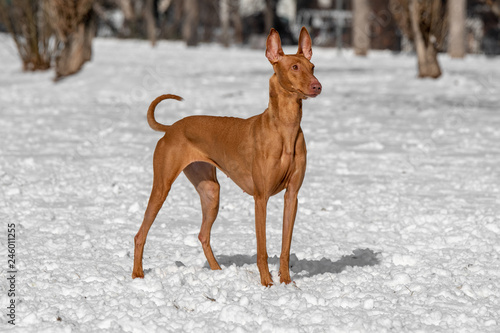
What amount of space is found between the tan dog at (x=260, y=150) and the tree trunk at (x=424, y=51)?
14.0m

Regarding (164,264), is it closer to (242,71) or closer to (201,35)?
(242,71)

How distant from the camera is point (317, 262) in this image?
5723 mm

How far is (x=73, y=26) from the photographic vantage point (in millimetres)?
18266

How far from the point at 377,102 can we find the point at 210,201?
37.1 ft

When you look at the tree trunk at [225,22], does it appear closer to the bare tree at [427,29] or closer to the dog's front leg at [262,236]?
the bare tree at [427,29]

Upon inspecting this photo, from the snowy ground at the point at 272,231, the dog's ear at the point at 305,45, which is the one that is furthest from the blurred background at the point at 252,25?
the dog's ear at the point at 305,45

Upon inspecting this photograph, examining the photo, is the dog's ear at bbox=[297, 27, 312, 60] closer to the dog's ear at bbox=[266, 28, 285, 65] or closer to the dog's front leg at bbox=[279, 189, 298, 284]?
the dog's ear at bbox=[266, 28, 285, 65]

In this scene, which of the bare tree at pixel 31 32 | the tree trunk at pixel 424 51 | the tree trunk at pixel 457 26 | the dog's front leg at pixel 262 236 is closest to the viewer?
the dog's front leg at pixel 262 236

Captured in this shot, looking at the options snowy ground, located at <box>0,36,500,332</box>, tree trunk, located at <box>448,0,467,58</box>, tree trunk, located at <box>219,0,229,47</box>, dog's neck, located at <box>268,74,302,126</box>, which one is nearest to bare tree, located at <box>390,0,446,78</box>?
snowy ground, located at <box>0,36,500,332</box>

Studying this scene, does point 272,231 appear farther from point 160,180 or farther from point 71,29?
point 71,29

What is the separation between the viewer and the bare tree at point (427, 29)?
59.6 feet

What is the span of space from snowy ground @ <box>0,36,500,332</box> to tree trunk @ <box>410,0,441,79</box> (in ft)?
13.5

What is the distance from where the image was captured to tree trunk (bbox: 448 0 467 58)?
88.5 ft

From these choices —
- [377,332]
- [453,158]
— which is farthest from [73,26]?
[377,332]
